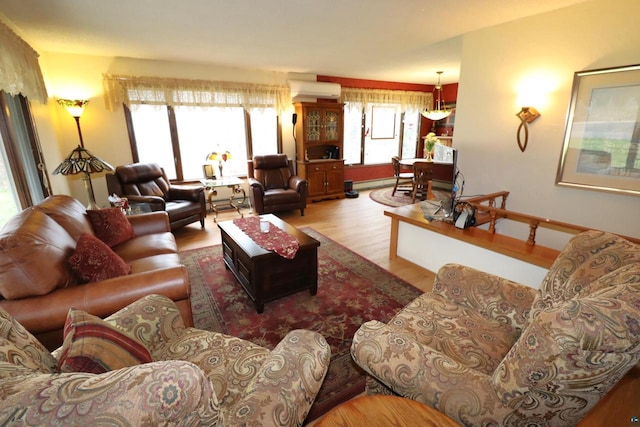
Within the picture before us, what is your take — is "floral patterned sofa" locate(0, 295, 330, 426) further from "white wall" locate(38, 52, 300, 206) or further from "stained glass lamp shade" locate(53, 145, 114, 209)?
"white wall" locate(38, 52, 300, 206)

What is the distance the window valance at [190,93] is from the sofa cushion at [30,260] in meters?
3.28

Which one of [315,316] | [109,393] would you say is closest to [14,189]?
[315,316]

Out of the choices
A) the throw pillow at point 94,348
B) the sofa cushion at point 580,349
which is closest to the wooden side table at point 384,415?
the sofa cushion at point 580,349

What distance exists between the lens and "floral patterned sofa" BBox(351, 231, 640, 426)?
0.75 metres

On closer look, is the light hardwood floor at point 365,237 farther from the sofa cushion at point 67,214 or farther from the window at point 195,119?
the sofa cushion at point 67,214

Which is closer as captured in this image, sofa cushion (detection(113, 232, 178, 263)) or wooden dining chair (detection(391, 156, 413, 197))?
sofa cushion (detection(113, 232, 178, 263))

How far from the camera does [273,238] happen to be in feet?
8.14

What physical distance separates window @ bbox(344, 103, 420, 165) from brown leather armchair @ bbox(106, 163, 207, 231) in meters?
3.79

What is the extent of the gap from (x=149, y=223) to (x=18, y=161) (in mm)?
1338

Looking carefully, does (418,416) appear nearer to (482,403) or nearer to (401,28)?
(482,403)

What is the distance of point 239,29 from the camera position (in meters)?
3.05

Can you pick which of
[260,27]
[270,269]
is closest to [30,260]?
[270,269]

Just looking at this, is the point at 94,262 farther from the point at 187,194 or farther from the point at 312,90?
the point at 312,90

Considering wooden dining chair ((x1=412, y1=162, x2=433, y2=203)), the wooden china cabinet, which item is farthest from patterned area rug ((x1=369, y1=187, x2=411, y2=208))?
the wooden china cabinet
